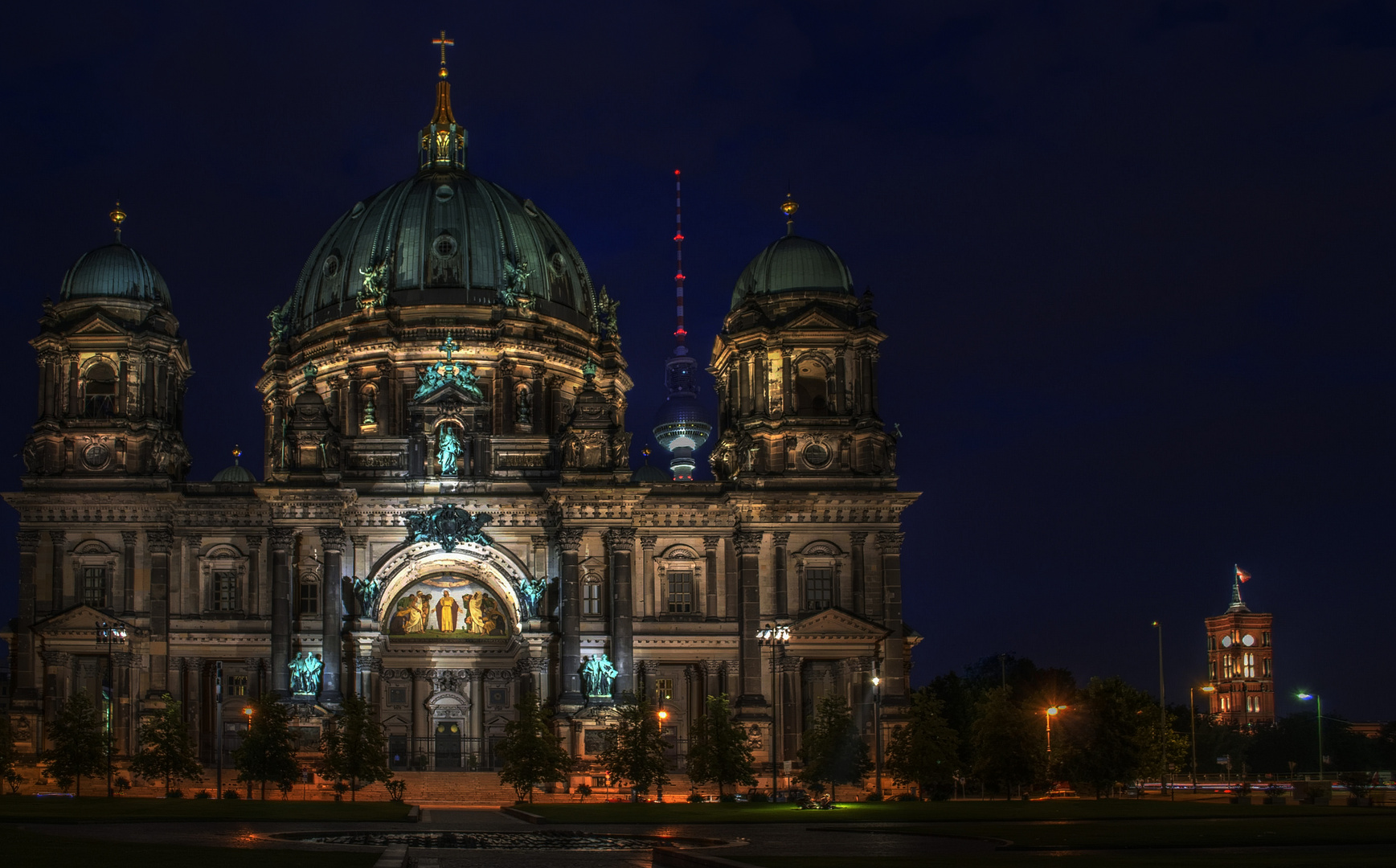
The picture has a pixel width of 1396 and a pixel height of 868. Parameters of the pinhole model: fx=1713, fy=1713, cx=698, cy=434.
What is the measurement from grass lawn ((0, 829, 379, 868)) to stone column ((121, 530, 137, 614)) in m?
55.0

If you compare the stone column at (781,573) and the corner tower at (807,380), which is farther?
the corner tower at (807,380)

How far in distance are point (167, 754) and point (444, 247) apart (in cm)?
3947

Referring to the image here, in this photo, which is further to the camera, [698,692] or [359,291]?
[359,291]

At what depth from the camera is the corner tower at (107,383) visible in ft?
304

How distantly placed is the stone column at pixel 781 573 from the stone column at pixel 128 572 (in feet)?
112

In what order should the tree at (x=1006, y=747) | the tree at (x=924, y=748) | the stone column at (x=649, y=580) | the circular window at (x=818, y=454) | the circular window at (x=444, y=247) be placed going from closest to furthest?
the tree at (x=924, y=748) → the tree at (x=1006, y=747) → the stone column at (x=649, y=580) → the circular window at (x=818, y=454) → the circular window at (x=444, y=247)

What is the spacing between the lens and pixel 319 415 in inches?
3590

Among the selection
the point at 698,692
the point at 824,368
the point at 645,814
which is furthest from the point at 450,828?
the point at 824,368

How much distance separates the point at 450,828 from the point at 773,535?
44.7m

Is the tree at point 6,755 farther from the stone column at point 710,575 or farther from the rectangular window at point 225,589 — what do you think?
the stone column at point 710,575

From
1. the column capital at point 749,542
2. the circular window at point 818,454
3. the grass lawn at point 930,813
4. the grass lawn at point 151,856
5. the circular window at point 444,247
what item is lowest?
the grass lawn at point 930,813

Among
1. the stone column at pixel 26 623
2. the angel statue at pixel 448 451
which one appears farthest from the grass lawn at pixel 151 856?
the angel statue at pixel 448 451

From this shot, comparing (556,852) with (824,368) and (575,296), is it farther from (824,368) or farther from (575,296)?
(575,296)

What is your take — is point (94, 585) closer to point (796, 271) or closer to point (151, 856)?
point (796, 271)
